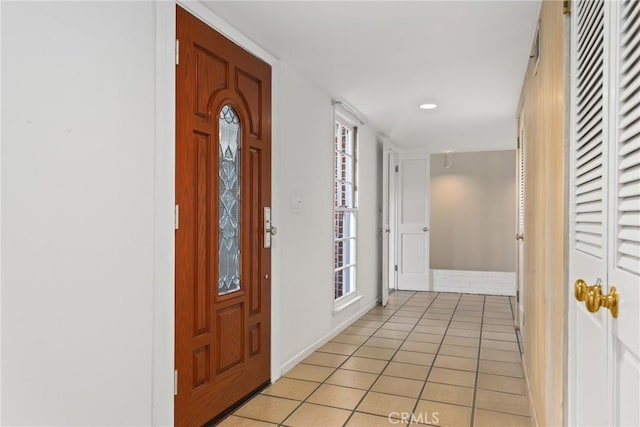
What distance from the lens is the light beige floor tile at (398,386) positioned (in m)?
2.75

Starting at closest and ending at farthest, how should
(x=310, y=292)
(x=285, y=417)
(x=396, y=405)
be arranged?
(x=285, y=417), (x=396, y=405), (x=310, y=292)

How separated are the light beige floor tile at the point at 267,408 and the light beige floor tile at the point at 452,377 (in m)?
1.03

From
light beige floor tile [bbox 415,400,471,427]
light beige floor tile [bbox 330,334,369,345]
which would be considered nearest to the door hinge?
light beige floor tile [bbox 415,400,471,427]

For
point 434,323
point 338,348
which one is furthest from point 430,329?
point 338,348

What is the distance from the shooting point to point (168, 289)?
6.38 ft

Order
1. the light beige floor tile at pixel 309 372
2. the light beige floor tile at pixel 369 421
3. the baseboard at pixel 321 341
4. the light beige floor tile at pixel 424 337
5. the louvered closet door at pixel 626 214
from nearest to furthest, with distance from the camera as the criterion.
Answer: the louvered closet door at pixel 626 214 < the light beige floor tile at pixel 369 421 < the light beige floor tile at pixel 309 372 < the baseboard at pixel 321 341 < the light beige floor tile at pixel 424 337

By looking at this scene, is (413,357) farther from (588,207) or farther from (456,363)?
(588,207)

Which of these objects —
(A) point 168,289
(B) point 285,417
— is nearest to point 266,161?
(A) point 168,289

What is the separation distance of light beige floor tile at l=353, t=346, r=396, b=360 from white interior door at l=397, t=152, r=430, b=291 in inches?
124

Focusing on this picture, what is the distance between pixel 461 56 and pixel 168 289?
2262 millimetres

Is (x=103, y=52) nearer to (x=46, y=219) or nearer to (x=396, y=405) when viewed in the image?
(x=46, y=219)

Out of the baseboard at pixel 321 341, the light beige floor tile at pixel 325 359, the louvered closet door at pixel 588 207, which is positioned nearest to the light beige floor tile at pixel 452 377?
the light beige floor tile at pixel 325 359

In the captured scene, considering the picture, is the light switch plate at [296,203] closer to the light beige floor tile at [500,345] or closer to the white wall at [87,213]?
the white wall at [87,213]

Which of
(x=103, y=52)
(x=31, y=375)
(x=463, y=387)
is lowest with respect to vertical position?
(x=463, y=387)
